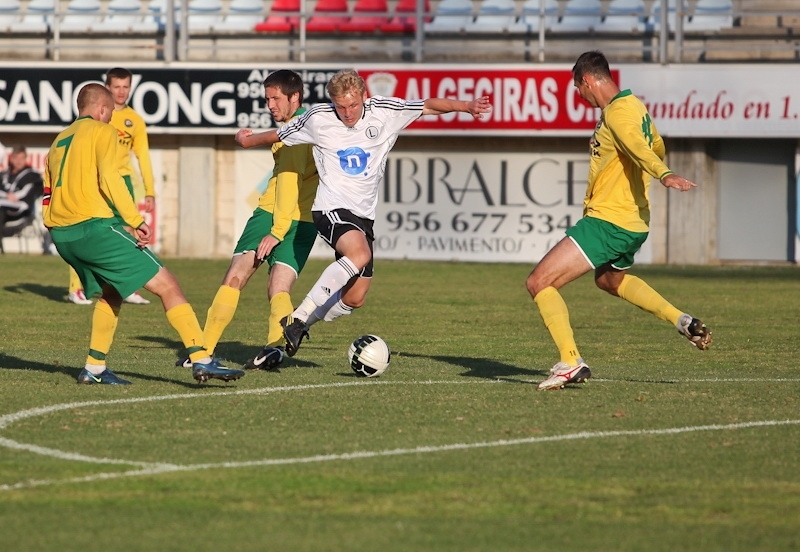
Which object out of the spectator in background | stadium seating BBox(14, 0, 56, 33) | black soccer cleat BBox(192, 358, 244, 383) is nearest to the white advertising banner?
the spectator in background

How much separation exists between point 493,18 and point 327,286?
1779 centimetres

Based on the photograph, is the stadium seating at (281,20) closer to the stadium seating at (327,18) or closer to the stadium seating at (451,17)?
the stadium seating at (327,18)

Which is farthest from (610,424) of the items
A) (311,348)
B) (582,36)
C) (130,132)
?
(582,36)

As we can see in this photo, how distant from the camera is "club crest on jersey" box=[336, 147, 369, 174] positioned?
9133mm

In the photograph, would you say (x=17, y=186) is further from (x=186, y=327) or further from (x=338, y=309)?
(x=186, y=327)

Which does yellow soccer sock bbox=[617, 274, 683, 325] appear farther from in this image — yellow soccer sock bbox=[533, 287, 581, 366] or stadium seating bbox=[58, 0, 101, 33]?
stadium seating bbox=[58, 0, 101, 33]

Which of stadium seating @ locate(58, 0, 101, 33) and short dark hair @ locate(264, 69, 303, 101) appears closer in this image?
short dark hair @ locate(264, 69, 303, 101)

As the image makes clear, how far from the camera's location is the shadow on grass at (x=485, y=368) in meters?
9.38

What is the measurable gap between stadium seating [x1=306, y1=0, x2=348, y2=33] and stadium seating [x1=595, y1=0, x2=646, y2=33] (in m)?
4.82

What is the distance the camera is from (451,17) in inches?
1016

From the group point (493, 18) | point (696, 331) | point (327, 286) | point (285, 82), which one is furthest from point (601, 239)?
point (493, 18)

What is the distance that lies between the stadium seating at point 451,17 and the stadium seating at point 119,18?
5.70 m

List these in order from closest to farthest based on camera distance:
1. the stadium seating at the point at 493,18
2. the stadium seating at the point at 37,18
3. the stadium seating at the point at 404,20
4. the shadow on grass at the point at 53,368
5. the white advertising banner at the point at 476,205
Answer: the shadow on grass at the point at 53,368, the white advertising banner at the point at 476,205, the stadium seating at the point at 493,18, the stadium seating at the point at 404,20, the stadium seating at the point at 37,18

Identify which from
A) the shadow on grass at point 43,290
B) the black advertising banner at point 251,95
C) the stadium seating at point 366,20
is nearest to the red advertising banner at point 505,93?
the black advertising banner at point 251,95
